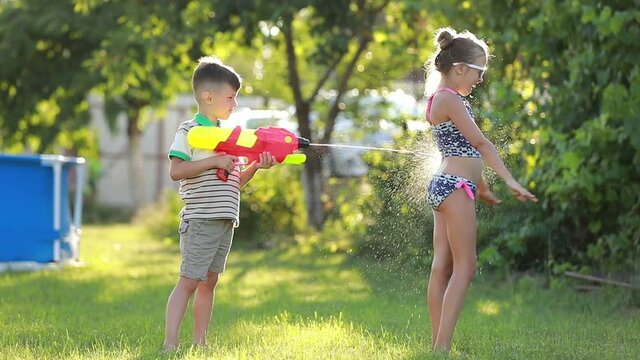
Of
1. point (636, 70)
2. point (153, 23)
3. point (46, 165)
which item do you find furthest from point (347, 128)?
point (636, 70)

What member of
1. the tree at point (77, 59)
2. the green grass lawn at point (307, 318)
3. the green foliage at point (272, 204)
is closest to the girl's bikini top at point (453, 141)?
the green grass lawn at point (307, 318)

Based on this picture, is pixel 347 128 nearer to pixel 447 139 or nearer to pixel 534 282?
pixel 534 282

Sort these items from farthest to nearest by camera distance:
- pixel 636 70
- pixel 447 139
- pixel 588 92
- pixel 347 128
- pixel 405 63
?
pixel 347 128 → pixel 405 63 → pixel 588 92 → pixel 636 70 → pixel 447 139

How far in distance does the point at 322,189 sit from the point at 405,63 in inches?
73.5

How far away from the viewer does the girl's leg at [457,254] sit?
4.58 m

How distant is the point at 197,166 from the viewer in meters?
4.58

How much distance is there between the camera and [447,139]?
4.64 metres

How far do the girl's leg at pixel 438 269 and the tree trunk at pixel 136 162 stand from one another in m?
13.3

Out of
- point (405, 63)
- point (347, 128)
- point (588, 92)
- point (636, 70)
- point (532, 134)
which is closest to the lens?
point (636, 70)

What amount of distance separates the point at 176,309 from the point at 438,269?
3.63 feet

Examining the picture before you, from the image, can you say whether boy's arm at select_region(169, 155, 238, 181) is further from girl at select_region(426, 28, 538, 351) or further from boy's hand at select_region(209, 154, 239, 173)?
girl at select_region(426, 28, 538, 351)

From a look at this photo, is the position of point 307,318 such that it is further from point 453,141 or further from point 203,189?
point 453,141

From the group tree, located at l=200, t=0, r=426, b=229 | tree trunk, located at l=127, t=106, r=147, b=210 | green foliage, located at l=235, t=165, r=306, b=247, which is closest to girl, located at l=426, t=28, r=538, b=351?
tree, located at l=200, t=0, r=426, b=229

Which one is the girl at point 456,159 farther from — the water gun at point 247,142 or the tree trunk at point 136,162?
the tree trunk at point 136,162
